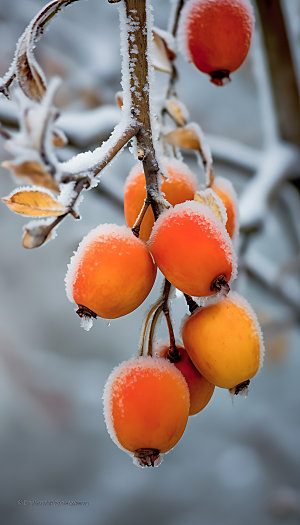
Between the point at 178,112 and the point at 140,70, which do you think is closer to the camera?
the point at 140,70

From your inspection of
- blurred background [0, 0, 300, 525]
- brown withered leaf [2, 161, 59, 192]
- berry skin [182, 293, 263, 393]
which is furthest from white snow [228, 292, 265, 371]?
blurred background [0, 0, 300, 525]

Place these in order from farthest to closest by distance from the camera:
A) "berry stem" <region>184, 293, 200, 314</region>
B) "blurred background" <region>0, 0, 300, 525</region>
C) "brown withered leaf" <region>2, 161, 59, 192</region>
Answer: "blurred background" <region>0, 0, 300, 525</region>
"berry stem" <region>184, 293, 200, 314</region>
"brown withered leaf" <region>2, 161, 59, 192</region>

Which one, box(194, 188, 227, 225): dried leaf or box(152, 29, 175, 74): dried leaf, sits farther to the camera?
box(152, 29, 175, 74): dried leaf

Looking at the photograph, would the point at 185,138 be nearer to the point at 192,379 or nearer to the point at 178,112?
the point at 178,112

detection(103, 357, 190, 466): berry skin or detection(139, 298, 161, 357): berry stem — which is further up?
detection(139, 298, 161, 357): berry stem

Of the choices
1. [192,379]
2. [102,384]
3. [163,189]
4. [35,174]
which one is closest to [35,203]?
[35,174]

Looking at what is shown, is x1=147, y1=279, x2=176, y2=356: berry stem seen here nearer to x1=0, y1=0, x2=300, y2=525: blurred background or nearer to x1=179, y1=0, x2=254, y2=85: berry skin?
x1=179, y1=0, x2=254, y2=85: berry skin

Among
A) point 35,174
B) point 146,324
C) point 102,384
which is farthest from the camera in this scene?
point 102,384
